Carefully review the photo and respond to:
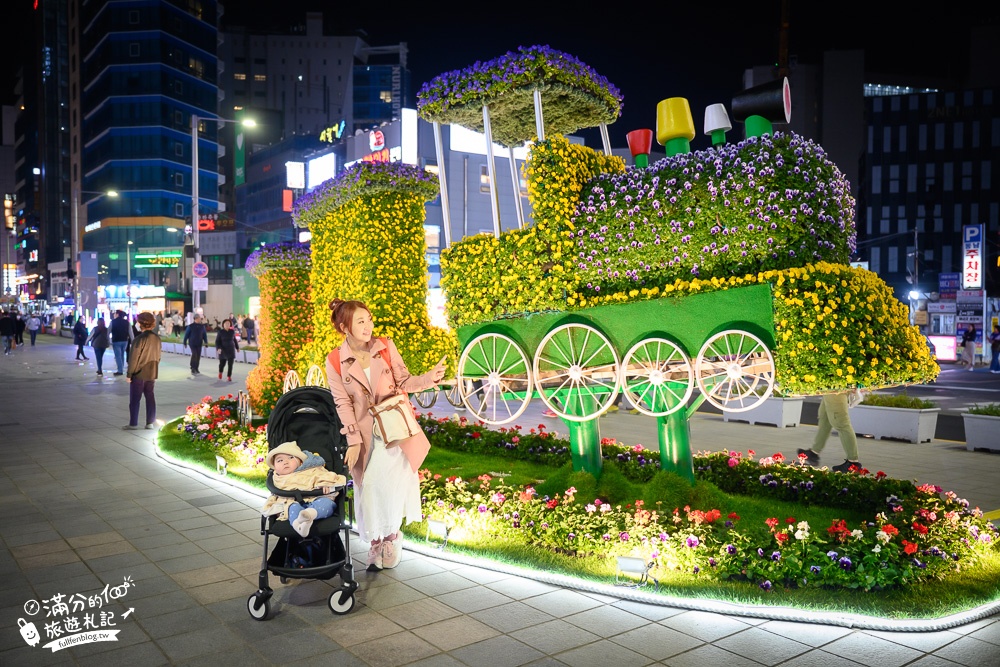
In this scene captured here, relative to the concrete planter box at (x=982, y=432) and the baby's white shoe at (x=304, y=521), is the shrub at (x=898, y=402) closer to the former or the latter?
the concrete planter box at (x=982, y=432)

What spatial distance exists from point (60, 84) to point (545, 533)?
10557 centimetres

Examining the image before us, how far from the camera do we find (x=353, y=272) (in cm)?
903

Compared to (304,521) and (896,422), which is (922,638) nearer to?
(304,521)

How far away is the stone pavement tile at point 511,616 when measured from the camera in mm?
4613

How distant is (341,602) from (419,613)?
511 mm

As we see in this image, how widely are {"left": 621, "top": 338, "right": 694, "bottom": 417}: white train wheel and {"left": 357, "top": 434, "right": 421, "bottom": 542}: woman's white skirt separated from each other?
204 cm

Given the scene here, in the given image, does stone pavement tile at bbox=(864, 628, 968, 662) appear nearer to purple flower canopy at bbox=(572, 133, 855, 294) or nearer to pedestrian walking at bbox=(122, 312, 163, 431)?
purple flower canopy at bbox=(572, 133, 855, 294)

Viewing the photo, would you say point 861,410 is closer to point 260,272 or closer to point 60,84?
point 260,272

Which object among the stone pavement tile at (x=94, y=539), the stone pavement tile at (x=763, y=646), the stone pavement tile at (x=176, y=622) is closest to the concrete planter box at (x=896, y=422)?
the stone pavement tile at (x=763, y=646)

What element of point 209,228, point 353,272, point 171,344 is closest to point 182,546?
point 353,272

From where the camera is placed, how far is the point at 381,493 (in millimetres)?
5543

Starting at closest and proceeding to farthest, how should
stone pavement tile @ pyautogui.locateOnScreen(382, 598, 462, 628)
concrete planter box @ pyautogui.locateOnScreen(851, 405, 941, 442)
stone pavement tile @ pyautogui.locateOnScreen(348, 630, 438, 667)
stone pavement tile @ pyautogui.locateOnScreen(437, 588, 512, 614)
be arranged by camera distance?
stone pavement tile @ pyautogui.locateOnScreen(348, 630, 438, 667)
stone pavement tile @ pyautogui.locateOnScreen(382, 598, 462, 628)
stone pavement tile @ pyautogui.locateOnScreen(437, 588, 512, 614)
concrete planter box @ pyautogui.locateOnScreen(851, 405, 941, 442)

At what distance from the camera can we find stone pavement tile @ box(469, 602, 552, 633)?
4613mm

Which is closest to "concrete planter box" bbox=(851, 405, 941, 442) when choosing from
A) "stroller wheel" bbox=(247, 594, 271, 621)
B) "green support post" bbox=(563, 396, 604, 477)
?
"green support post" bbox=(563, 396, 604, 477)
